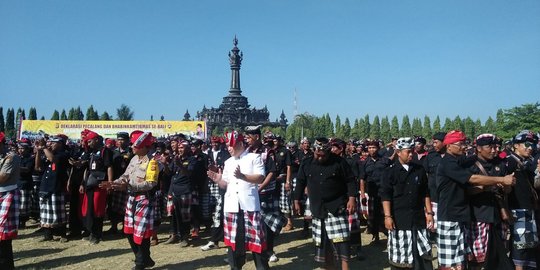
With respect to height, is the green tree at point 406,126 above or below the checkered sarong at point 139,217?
above

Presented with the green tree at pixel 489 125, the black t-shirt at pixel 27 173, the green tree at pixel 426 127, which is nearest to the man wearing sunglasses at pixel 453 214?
the black t-shirt at pixel 27 173

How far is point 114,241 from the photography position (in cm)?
918

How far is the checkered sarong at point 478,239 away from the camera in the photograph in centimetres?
514

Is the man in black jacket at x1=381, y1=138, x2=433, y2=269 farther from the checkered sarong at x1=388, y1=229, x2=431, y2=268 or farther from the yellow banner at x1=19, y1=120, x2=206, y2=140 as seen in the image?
the yellow banner at x1=19, y1=120, x2=206, y2=140

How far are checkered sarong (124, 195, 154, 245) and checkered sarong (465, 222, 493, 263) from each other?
15.9ft

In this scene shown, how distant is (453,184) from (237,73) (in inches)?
4202

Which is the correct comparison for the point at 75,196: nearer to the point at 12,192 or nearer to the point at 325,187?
the point at 12,192

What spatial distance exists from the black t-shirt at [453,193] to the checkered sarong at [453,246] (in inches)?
4.4

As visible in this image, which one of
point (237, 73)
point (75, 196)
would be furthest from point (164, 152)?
point (237, 73)

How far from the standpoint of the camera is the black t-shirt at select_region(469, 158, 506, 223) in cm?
509

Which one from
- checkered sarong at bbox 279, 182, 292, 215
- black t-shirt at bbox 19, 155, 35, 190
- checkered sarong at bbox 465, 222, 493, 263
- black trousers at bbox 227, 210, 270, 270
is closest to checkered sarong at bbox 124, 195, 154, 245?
black trousers at bbox 227, 210, 270, 270

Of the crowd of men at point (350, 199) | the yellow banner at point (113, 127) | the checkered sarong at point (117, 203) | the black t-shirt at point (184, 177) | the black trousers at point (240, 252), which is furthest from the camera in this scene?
the yellow banner at point (113, 127)

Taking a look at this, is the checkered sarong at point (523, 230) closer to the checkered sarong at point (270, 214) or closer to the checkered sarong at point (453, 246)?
the checkered sarong at point (453, 246)

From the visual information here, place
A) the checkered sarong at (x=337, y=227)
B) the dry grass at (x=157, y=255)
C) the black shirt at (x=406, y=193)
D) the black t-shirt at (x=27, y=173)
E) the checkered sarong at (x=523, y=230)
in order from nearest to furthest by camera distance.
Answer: the checkered sarong at (x=523, y=230) → the black shirt at (x=406, y=193) → the checkered sarong at (x=337, y=227) → the dry grass at (x=157, y=255) → the black t-shirt at (x=27, y=173)
